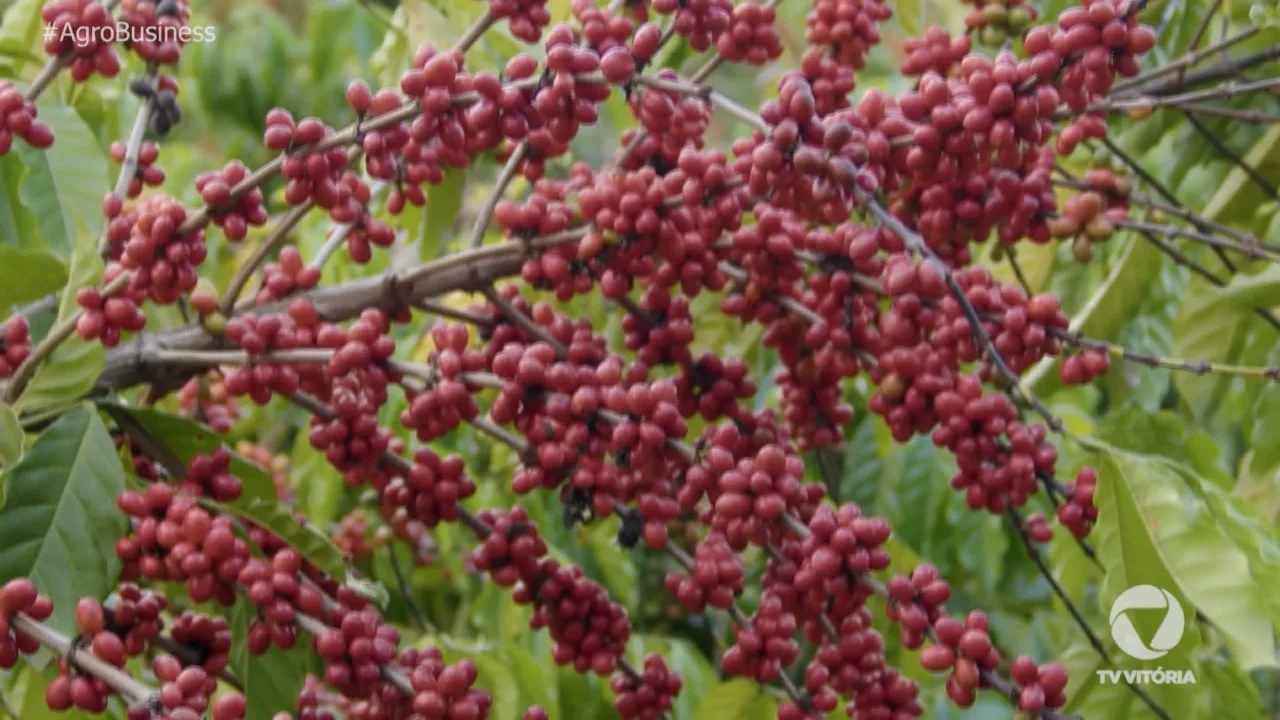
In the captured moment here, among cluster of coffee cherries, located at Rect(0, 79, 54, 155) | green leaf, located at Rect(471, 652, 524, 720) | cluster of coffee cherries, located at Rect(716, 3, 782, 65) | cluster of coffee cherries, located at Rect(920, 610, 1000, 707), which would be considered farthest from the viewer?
green leaf, located at Rect(471, 652, 524, 720)

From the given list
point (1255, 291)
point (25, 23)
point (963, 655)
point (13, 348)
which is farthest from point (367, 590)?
point (1255, 291)

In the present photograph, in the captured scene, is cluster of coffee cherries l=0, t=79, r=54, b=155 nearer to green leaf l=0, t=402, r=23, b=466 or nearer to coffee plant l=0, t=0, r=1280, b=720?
coffee plant l=0, t=0, r=1280, b=720

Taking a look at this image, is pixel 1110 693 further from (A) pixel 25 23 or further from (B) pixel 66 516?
(A) pixel 25 23

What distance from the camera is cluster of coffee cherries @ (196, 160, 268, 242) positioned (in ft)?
3.55

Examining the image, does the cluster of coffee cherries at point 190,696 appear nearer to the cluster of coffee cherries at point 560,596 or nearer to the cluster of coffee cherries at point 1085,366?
the cluster of coffee cherries at point 560,596

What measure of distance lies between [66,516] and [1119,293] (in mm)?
1287

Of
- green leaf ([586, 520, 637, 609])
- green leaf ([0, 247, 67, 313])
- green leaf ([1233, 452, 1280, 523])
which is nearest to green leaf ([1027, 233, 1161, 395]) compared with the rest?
green leaf ([1233, 452, 1280, 523])

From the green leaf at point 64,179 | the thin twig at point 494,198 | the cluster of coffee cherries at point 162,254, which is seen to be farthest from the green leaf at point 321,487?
the cluster of coffee cherries at point 162,254

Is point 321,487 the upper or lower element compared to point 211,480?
lower

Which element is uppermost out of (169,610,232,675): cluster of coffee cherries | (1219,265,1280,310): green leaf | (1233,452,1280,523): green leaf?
(1219,265,1280,310): green leaf

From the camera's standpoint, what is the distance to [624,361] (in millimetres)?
1252

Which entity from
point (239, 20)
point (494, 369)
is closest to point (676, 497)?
point (494, 369)

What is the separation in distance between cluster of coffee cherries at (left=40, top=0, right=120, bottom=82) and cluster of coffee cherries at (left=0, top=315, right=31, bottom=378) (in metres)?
0.31

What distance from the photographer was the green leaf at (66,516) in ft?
3.31
